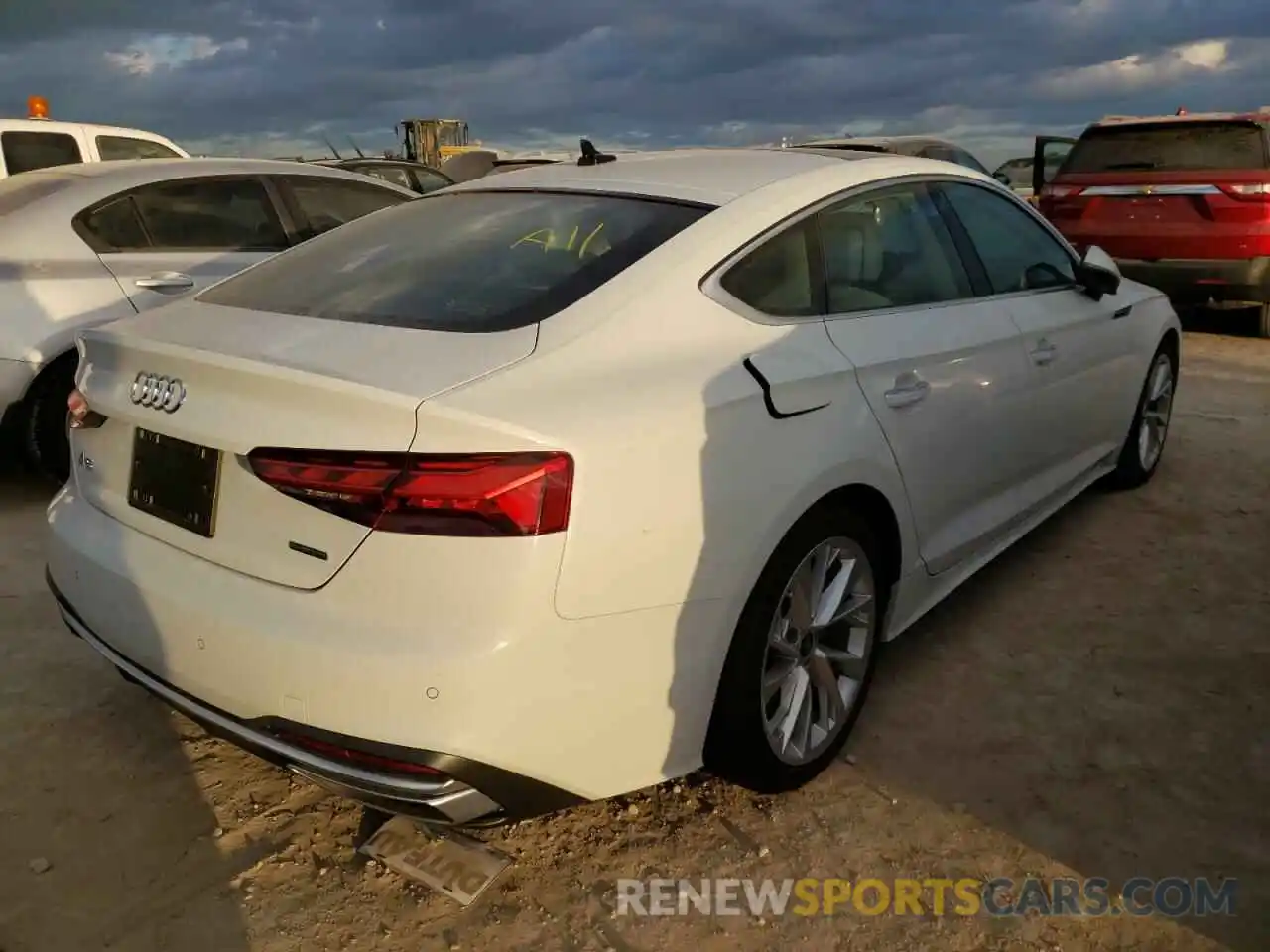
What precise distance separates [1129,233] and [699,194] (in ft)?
23.2

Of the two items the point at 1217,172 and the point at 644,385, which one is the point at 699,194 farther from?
the point at 1217,172

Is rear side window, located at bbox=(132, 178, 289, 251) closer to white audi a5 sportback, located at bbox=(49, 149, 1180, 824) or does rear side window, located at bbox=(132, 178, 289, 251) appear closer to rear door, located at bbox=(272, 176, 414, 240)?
rear door, located at bbox=(272, 176, 414, 240)

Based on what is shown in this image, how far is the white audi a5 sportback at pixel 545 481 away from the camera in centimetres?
190

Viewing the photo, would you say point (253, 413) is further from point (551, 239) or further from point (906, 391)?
point (906, 391)

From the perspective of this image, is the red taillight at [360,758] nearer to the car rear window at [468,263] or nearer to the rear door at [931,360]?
the car rear window at [468,263]

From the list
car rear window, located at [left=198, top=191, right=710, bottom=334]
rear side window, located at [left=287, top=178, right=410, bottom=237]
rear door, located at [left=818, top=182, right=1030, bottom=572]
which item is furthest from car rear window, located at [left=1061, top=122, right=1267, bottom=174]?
car rear window, located at [left=198, top=191, right=710, bottom=334]

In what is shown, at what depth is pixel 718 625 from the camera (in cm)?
225

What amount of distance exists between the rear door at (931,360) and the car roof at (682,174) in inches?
8.5

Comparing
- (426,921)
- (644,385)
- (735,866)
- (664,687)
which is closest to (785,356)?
(644,385)

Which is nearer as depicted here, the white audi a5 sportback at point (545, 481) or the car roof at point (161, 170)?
the white audi a5 sportback at point (545, 481)

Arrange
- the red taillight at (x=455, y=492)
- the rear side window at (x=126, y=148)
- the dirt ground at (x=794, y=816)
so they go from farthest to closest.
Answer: the rear side window at (x=126, y=148), the dirt ground at (x=794, y=816), the red taillight at (x=455, y=492)

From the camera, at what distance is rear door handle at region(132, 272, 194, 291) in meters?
4.90

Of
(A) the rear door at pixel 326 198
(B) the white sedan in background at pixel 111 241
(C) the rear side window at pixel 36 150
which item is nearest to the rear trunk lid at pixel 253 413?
(B) the white sedan in background at pixel 111 241
